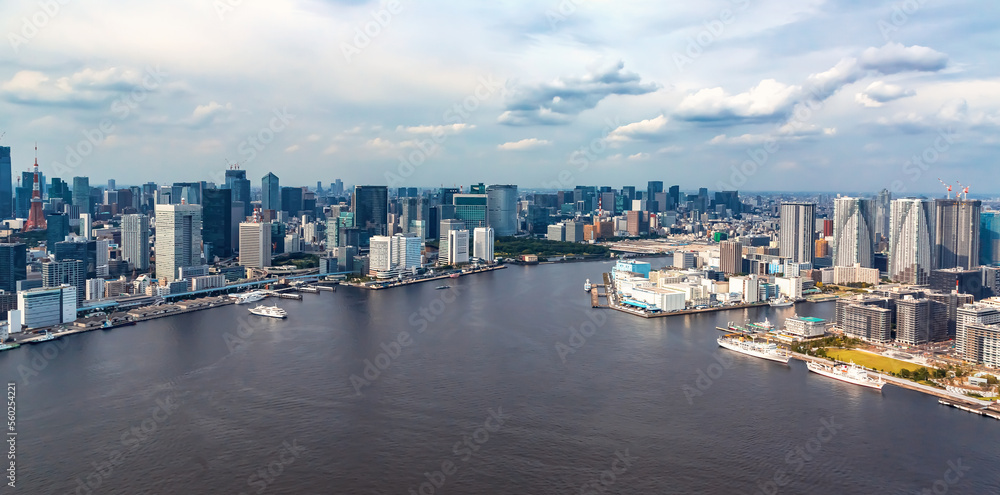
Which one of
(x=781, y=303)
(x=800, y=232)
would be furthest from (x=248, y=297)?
(x=800, y=232)

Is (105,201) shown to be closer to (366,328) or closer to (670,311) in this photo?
(366,328)

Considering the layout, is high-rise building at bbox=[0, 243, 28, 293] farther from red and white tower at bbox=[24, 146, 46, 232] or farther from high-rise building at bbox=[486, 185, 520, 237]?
high-rise building at bbox=[486, 185, 520, 237]

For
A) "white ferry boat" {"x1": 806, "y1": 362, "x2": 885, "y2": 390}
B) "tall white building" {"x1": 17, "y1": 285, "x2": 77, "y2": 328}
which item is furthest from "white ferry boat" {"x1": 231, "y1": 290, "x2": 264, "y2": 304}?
"white ferry boat" {"x1": 806, "y1": 362, "x2": 885, "y2": 390}

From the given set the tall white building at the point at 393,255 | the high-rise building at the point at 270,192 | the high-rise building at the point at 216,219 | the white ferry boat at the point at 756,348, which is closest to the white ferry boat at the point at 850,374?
the white ferry boat at the point at 756,348

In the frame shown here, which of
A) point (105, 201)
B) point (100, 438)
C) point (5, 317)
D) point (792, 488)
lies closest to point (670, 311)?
point (792, 488)

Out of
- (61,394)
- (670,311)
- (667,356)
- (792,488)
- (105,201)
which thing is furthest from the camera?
(105,201)
